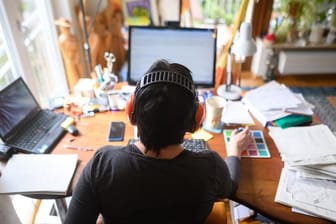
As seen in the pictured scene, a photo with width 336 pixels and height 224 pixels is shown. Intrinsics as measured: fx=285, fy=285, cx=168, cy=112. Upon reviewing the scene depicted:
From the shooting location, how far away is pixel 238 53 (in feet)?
4.83

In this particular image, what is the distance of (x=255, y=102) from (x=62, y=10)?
1694 millimetres

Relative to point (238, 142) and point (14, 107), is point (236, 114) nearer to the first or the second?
point (238, 142)

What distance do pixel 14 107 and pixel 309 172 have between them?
1.30 m

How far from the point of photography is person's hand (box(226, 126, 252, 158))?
3.97 ft

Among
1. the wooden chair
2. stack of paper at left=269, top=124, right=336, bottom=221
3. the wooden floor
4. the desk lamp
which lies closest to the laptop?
the wooden chair

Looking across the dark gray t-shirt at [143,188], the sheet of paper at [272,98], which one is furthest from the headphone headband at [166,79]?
the sheet of paper at [272,98]

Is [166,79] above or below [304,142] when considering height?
above

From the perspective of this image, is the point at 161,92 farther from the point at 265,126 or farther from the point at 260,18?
the point at 260,18

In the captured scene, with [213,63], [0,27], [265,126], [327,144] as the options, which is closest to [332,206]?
[327,144]

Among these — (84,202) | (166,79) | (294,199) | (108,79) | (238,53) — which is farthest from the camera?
(108,79)

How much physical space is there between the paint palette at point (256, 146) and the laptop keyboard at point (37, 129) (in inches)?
32.8

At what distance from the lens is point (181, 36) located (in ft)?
4.97

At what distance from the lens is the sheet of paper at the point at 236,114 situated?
1.45m

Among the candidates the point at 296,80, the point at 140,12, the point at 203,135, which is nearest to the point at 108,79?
the point at 203,135
